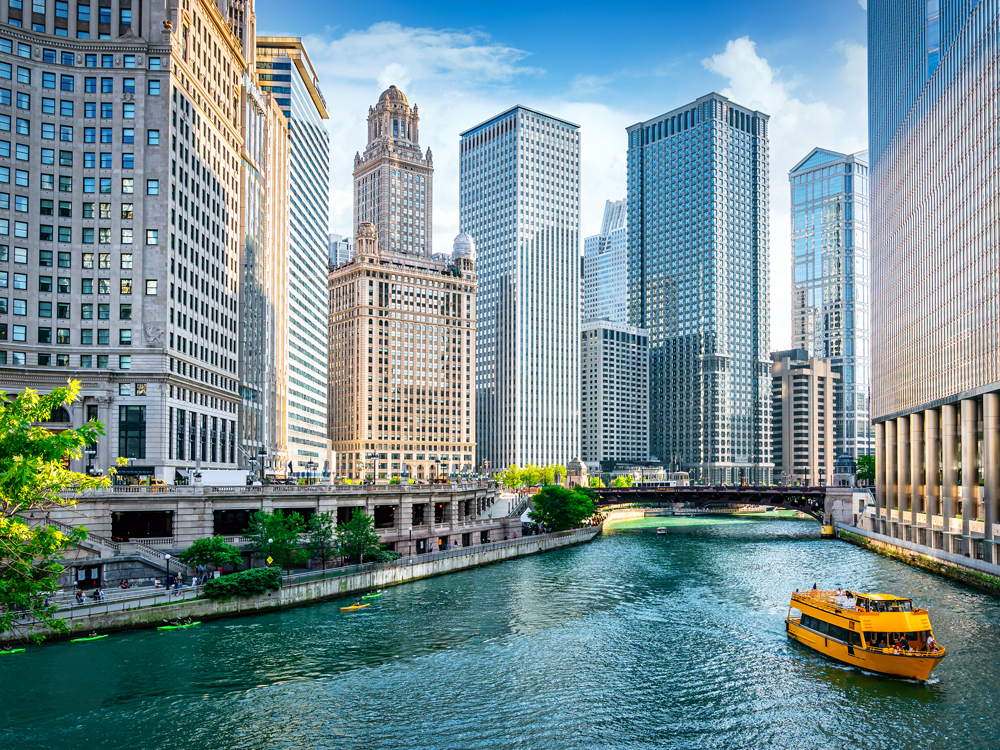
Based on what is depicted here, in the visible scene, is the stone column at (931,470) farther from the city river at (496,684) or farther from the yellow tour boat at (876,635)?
the yellow tour boat at (876,635)

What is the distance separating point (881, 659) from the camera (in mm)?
58094

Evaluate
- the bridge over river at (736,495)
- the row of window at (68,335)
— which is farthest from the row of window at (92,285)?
the bridge over river at (736,495)

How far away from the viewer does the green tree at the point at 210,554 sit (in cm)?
7850

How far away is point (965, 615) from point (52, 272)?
102 meters

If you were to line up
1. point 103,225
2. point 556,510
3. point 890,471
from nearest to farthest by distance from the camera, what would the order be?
point 103,225, point 890,471, point 556,510

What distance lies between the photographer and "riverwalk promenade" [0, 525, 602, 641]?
207 ft

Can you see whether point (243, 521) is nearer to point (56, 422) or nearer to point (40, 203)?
point (56, 422)

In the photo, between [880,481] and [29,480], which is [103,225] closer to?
[29,480]

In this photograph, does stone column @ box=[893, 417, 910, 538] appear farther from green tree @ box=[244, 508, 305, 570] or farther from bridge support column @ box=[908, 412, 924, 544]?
green tree @ box=[244, 508, 305, 570]

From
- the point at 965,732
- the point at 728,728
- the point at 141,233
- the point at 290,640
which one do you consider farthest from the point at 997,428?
the point at 141,233

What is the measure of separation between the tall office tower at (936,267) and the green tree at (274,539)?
75712 mm

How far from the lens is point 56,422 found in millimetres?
95000

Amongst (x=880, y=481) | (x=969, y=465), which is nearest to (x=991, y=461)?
(x=969, y=465)

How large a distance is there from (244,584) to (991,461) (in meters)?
82.5
